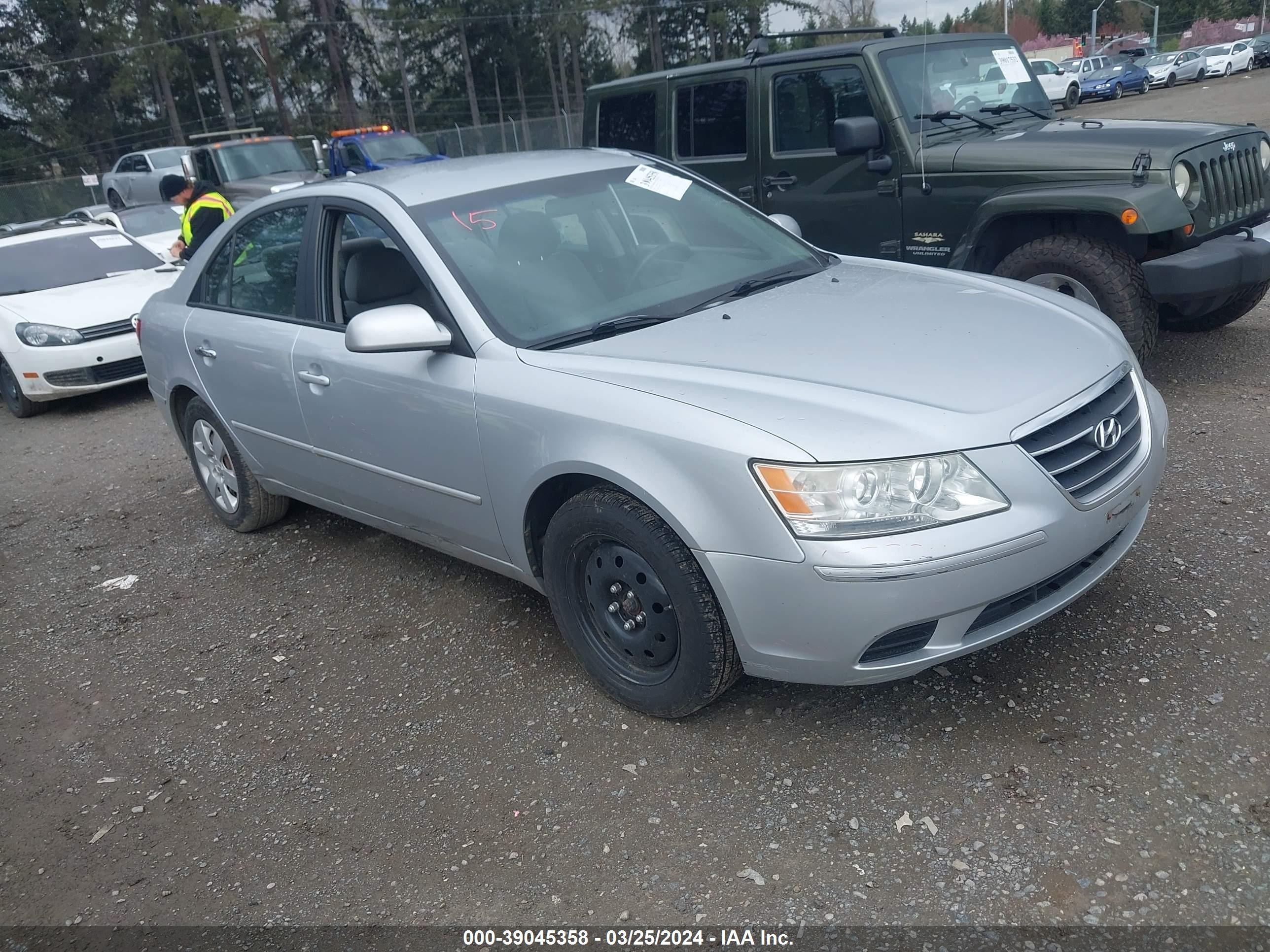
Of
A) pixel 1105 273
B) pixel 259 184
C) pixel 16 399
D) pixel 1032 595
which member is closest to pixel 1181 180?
pixel 1105 273

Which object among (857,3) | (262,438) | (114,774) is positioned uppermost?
(857,3)

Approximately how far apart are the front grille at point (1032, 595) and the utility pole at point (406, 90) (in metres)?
42.2

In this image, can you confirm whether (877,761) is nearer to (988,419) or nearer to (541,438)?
(988,419)

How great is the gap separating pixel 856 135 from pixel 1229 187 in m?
1.90

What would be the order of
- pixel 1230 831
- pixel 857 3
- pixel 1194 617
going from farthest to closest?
pixel 857 3 < pixel 1194 617 < pixel 1230 831

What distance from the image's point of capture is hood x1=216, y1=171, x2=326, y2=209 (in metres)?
17.8

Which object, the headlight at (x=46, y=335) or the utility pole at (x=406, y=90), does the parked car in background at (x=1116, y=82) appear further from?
the headlight at (x=46, y=335)

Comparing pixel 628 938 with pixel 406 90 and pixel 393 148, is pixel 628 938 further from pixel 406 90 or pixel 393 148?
pixel 406 90

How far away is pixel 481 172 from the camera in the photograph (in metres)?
4.03

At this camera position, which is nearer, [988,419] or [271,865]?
[988,419]

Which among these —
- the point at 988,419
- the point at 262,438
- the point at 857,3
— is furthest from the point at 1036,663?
the point at 857,3

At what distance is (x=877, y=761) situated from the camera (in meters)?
2.93

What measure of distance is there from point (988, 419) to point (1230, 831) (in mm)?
1138

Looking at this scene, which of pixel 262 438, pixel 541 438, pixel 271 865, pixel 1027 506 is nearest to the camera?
pixel 1027 506
